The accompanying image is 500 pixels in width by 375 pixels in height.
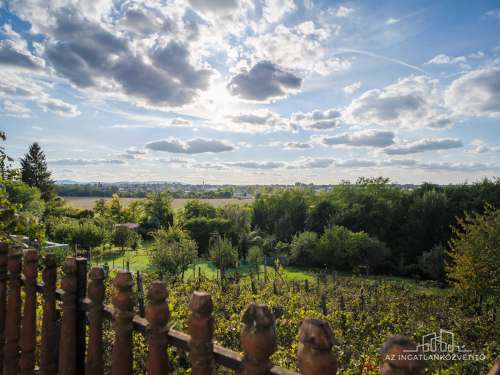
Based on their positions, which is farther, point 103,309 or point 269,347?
point 103,309

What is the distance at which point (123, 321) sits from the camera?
1.60 metres

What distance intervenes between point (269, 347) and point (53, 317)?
1.60 m

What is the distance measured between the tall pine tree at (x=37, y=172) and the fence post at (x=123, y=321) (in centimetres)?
4856

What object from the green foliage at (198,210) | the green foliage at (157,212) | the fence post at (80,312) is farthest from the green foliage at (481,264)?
the green foliage at (157,212)

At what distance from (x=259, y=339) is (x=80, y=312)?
1322 millimetres

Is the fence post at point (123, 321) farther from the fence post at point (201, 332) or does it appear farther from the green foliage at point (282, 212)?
the green foliage at point (282, 212)

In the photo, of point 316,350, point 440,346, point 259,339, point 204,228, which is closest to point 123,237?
point 204,228

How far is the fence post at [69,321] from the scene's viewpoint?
6.34ft

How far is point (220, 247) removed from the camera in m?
22.8

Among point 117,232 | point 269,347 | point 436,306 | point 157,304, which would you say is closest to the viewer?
point 269,347

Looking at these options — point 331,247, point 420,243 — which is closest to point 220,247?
point 331,247

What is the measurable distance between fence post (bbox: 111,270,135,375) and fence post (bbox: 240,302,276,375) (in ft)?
2.32

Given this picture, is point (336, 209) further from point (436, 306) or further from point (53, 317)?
point (53, 317)

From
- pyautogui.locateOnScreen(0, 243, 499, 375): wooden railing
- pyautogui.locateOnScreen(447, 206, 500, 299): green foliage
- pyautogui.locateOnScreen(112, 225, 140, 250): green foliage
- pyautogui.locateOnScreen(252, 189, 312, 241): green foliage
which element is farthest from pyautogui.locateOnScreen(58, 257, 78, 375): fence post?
pyautogui.locateOnScreen(252, 189, 312, 241): green foliage
